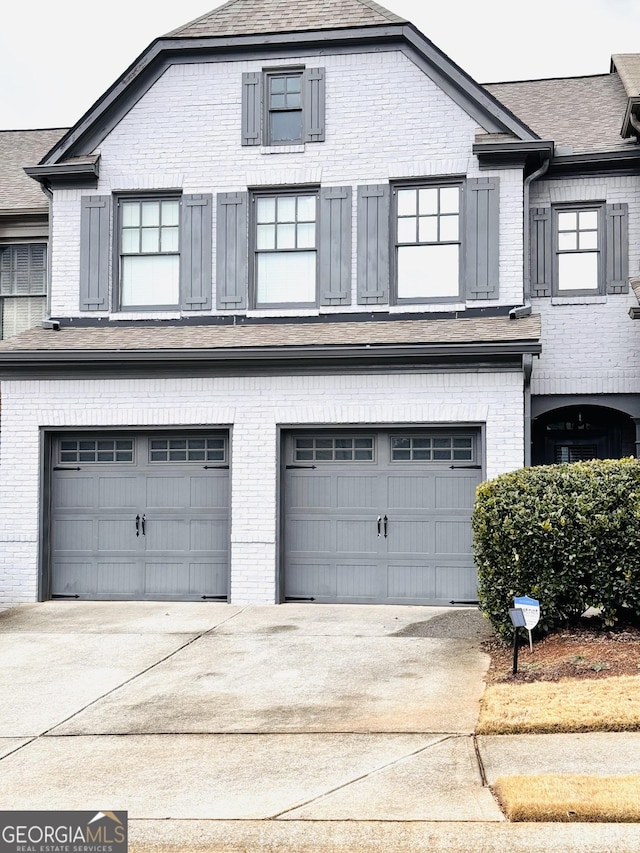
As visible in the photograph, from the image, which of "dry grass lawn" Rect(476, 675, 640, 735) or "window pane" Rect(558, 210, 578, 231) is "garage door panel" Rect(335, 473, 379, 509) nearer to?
"window pane" Rect(558, 210, 578, 231)

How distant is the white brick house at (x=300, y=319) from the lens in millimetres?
12859

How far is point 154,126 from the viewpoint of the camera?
1433 centimetres

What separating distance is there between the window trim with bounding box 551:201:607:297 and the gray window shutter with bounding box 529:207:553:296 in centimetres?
6

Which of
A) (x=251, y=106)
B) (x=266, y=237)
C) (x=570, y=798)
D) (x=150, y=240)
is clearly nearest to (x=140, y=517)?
(x=150, y=240)

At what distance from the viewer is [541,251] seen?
46.2ft

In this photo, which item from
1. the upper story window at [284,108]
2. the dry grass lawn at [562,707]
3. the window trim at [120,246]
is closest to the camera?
the dry grass lawn at [562,707]

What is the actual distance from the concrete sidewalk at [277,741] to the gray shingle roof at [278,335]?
3.79 metres

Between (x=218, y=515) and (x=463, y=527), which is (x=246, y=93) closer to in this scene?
(x=218, y=515)

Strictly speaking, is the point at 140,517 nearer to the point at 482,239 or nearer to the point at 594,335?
the point at 482,239

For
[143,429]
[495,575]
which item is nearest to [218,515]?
[143,429]

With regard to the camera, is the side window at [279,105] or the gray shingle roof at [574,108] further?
the gray shingle roof at [574,108]

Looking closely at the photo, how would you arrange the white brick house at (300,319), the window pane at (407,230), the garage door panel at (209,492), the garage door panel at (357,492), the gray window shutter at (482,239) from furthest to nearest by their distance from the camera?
the window pane at (407,230) < the gray window shutter at (482,239) < the garage door panel at (209,492) < the garage door panel at (357,492) < the white brick house at (300,319)

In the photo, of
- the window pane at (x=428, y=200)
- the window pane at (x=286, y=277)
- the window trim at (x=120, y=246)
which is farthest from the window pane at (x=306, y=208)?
the window trim at (x=120, y=246)

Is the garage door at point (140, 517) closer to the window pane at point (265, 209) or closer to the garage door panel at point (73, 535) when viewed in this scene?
the garage door panel at point (73, 535)
